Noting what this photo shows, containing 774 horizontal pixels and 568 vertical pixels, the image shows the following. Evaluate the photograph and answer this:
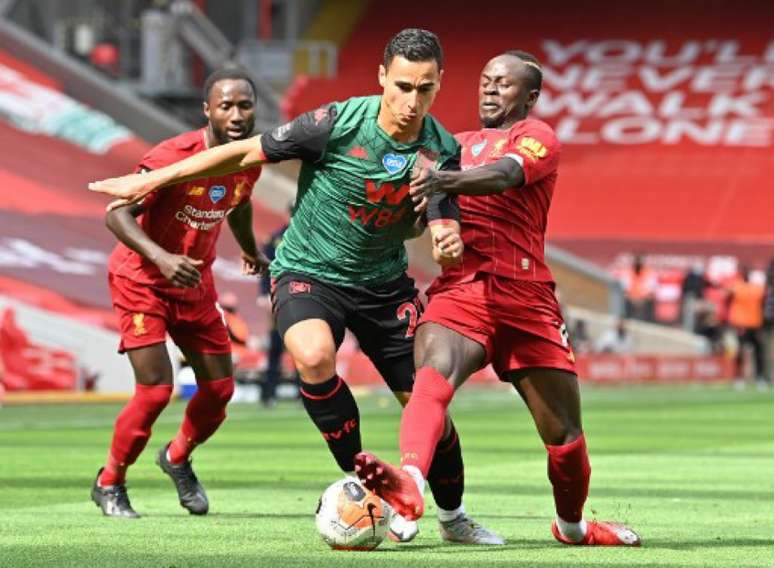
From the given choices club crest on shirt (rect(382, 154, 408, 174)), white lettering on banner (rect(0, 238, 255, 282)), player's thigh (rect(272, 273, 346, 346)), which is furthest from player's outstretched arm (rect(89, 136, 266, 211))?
white lettering on banner (rect(0, 238, 255, 282))

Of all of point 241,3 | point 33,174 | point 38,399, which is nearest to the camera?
point 38,399

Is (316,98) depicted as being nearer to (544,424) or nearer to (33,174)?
(33,174)

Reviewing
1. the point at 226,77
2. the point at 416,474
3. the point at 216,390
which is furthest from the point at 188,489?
the point at 416,474

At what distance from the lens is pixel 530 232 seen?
25.7 feet

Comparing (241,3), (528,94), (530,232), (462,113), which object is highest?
(241,3)

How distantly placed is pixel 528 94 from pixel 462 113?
114 ft

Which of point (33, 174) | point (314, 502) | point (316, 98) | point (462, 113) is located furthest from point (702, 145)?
point (314, 502)

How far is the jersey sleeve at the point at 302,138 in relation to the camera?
748 centimetres

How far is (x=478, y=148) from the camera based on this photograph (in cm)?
785

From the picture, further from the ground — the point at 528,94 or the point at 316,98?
the point at 316,98

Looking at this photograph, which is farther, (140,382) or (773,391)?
(773,391)

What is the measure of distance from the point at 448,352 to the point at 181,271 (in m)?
1.59

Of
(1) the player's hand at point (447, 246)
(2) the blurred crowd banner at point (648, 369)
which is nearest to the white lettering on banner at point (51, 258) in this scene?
(2) the blurred crowd banner at point (648, 369)

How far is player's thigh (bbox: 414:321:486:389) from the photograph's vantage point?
293 inches
